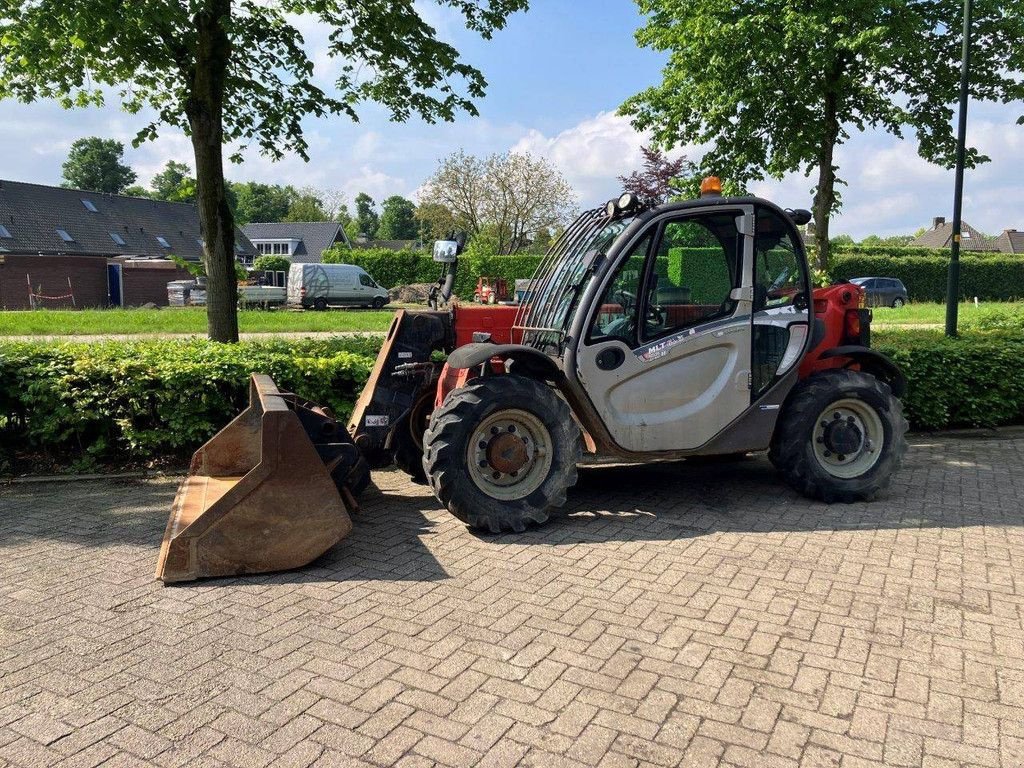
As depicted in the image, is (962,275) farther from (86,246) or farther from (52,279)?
(86,246)

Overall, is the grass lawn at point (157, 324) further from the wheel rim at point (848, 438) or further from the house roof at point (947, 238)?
the house roof at point (947, 238)

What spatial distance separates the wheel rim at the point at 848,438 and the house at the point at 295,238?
6481 cm

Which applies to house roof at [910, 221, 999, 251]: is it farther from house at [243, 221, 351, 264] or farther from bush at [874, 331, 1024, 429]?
bush at [874, 331, 1024, 429]

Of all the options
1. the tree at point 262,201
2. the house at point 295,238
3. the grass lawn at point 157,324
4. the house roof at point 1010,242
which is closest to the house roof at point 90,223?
the house at point 295,238

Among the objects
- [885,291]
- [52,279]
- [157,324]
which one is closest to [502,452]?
[157,324]

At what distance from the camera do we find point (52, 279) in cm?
3631

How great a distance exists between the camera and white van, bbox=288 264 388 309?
34.8 metres

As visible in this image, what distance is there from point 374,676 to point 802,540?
3.24 meters

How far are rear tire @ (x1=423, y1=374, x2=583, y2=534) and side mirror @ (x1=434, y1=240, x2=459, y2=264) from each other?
1410 mm

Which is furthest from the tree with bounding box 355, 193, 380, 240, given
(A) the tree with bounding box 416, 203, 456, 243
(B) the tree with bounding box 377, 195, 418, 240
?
(A) the tree with bounding box 416, 203, 456, 243

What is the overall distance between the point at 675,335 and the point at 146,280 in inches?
1496

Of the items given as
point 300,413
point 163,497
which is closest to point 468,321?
point 300,413

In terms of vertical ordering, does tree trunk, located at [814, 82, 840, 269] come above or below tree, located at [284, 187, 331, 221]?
below

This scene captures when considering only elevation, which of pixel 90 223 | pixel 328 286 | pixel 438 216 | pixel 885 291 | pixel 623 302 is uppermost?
pixel 438 216
